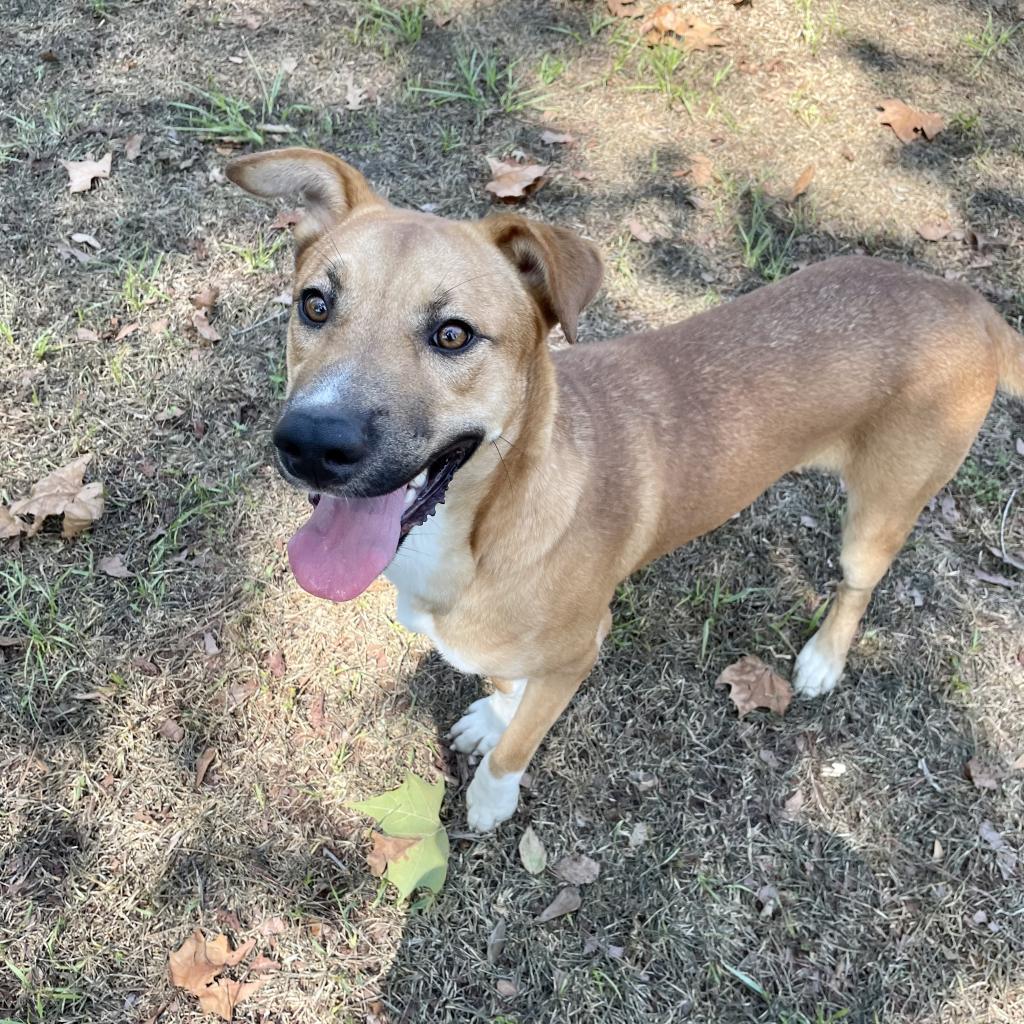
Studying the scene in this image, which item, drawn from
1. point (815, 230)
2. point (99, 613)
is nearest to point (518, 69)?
point (815, 230)

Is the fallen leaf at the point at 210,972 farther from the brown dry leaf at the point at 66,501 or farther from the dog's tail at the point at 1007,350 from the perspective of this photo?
the dog's tail at the point at 1007,350

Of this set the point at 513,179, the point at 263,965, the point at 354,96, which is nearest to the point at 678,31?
the point at 513,179

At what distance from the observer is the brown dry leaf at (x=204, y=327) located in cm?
420

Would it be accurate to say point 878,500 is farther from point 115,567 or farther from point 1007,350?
point 115,567

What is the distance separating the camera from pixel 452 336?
7.22 ft

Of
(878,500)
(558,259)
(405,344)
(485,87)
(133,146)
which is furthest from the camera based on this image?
(485,87)

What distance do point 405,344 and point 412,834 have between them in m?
1.90

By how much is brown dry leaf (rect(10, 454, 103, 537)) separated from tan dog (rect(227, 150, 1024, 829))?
1779 mm

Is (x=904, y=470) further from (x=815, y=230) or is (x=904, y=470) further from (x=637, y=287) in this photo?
(x=815, y=230)

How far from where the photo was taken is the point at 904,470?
2975 millimetres

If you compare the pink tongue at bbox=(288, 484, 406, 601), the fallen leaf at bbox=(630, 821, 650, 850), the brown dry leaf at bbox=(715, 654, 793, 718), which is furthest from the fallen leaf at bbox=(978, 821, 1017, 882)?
the pink tongue at bbox=(288, 484, 406, 601)

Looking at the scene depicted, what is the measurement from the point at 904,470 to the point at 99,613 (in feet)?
10.8

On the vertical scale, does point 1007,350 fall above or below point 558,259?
below

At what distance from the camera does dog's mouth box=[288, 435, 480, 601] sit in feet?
7.20
